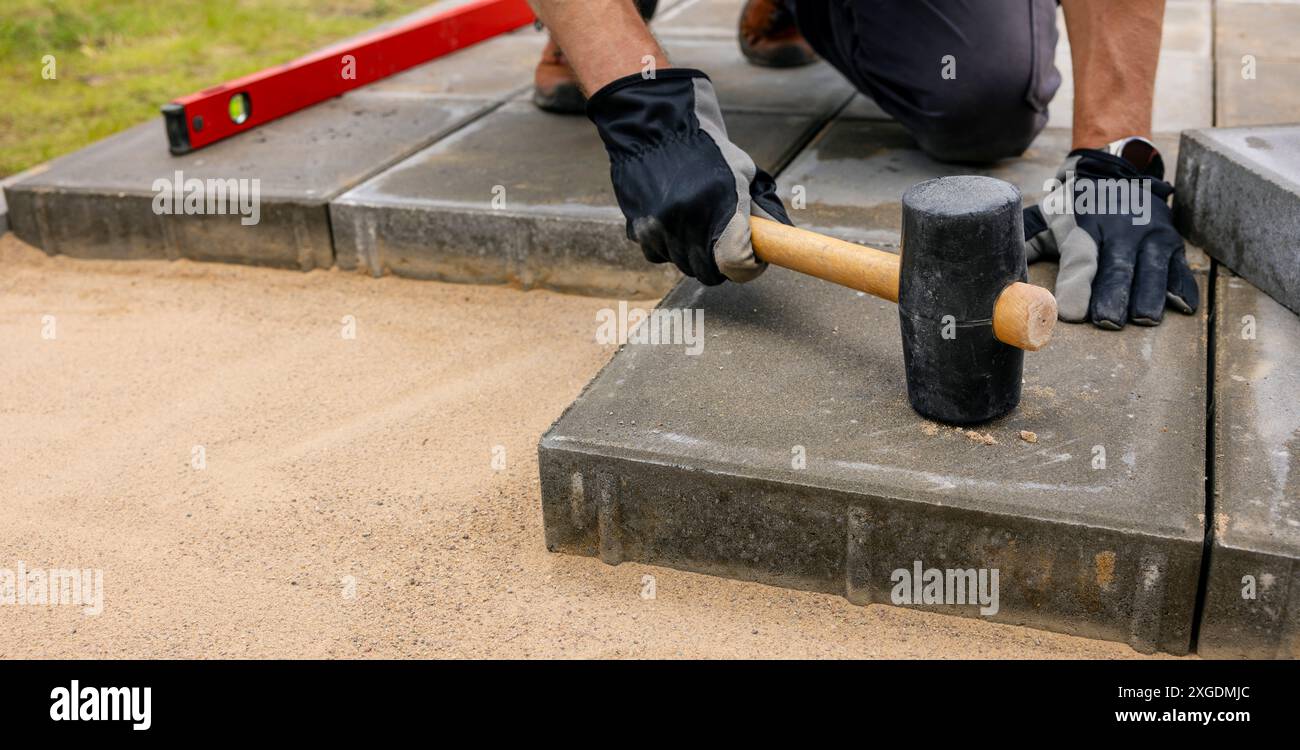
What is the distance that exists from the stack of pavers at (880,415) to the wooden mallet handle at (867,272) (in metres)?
0.17

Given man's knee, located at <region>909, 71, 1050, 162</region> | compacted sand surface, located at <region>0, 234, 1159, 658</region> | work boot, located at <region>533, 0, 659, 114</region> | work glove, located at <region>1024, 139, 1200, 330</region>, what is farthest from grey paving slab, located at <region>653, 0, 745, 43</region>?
work glove, located at <region>1024, 139, 1200, 330</region>

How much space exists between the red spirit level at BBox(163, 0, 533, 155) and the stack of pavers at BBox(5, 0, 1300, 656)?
0.86 feet

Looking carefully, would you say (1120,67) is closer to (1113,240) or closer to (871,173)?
(1113,240)

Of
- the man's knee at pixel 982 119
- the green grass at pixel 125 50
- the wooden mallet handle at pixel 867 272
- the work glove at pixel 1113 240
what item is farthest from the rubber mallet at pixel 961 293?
the green grass at pixel 125 50

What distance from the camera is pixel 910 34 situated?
2754mm

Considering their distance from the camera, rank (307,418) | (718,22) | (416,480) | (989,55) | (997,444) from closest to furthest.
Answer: (997,444) < (416,480) < (307,418) < (989,55) < (718,22)

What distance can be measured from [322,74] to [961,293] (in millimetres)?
2404

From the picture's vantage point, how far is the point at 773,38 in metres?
3.62

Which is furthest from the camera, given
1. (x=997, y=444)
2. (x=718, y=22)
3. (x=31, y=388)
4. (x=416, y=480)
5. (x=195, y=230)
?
(x=718, y=22)

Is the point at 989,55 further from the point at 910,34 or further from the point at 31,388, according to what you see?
the point at 31,388

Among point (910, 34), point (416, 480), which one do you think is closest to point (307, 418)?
point (416, 480)

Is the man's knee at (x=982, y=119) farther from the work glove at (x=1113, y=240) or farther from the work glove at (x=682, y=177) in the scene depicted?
the work glove at (x=682, y=177)

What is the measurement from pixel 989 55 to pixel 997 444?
49.6 inches

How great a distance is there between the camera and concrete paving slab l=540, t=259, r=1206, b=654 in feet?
5.13
